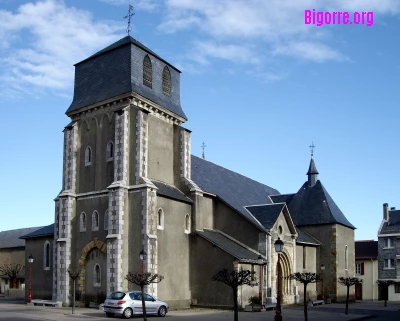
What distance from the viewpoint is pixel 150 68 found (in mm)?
33312

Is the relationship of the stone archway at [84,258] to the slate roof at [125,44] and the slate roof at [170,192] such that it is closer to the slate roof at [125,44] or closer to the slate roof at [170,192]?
the slate roof at [170,192]

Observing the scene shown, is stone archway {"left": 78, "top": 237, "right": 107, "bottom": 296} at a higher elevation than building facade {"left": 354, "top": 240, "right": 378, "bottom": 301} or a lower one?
higher

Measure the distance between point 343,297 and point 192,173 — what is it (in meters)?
18.6

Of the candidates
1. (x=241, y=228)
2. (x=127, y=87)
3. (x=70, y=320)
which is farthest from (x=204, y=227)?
(x=70, y=320)

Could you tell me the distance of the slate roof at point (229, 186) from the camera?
119 ft

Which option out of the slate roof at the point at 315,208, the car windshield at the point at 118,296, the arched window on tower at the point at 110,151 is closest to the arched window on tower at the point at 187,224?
the arched window on tower at the point at 110,151

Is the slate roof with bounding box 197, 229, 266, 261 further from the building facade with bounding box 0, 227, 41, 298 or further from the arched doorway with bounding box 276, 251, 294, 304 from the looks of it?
the building facade with bounding box 0, 227, 41, 298

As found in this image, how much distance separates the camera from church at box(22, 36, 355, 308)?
29641 millimetres

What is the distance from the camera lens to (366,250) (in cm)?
6194

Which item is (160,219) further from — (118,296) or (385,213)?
(385,213)

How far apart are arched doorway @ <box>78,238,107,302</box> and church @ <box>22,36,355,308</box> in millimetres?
60

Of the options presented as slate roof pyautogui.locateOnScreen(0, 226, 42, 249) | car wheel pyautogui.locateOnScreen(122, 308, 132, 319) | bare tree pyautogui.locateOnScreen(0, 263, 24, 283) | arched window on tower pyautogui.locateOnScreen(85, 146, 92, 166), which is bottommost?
bare tree pyautogui.locateOnScreen(0, 263, 24, 283)

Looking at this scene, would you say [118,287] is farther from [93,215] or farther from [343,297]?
[343,297]

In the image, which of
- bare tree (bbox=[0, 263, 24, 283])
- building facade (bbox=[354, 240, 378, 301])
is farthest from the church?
building facade (bbox=[354, 240, 378, 301])
